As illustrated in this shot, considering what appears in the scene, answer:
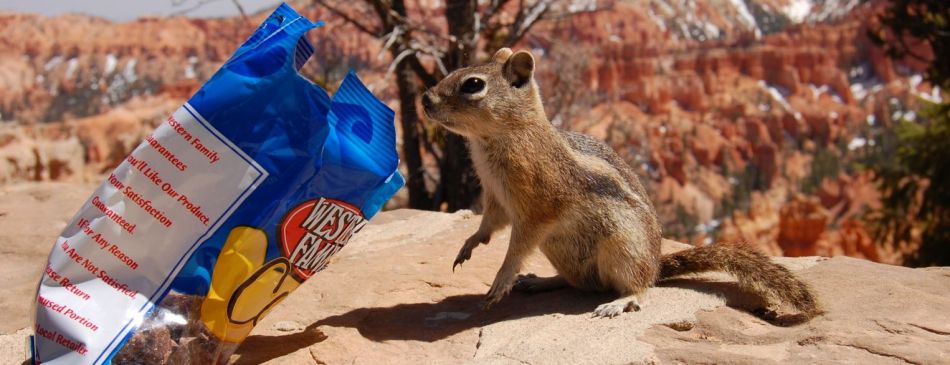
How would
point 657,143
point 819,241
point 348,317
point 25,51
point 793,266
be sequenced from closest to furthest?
point 348,317 → point 793,266 → point 819,241 → point 657,143 → point 25,51

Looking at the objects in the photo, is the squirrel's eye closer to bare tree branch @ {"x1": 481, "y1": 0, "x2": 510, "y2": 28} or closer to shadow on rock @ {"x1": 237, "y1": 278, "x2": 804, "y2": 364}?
shadow on rock @ {"x1": 237, "y1": 278, "x2": 804, "y2": 364}

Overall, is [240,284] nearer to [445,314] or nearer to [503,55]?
[445,314]

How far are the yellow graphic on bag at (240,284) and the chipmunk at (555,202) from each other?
118 cm

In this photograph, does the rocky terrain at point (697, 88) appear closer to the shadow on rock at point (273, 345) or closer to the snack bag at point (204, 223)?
the shadow on rock at point (273, 345)

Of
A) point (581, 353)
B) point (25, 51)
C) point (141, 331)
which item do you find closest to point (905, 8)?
point (581, 353)

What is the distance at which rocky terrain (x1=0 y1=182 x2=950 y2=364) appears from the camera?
2848 millimetres

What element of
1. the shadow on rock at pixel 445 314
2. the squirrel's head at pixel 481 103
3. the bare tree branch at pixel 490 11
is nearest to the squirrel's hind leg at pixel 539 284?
the shadow on rock at pixel 445 314

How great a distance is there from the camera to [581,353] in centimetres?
283

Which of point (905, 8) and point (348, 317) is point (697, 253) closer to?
point (348, 317)

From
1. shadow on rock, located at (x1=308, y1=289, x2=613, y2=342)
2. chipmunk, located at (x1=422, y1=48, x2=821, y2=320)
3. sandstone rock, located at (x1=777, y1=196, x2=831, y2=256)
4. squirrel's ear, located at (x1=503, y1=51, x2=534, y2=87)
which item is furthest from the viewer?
sandstone rock, located at (x1=777, y1=196, x2=831, y2=256)

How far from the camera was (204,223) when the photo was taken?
251 cm

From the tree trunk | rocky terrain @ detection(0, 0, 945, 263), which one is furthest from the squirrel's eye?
rocky terrain @ detection(0, 0, 945, 263)

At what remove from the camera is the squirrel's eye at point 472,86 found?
359 cm

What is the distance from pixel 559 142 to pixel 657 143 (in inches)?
3285
